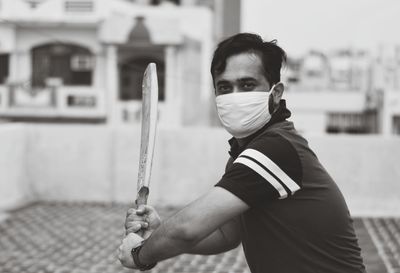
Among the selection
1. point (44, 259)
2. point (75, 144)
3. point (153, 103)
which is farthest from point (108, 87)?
point (153, 103)

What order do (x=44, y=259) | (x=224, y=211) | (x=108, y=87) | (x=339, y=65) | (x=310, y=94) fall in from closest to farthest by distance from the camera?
(x=224, y=211)
(x=44, y=259)
(x=108, y=87)
(x=310, y=94)
(x=339, y=65)

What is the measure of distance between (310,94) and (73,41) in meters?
21.8

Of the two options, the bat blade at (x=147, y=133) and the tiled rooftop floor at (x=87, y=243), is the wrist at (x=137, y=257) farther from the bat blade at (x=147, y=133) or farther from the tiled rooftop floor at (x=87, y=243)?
the tiled rooftop floor at (x=87, y=243)

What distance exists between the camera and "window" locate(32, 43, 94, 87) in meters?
25.7

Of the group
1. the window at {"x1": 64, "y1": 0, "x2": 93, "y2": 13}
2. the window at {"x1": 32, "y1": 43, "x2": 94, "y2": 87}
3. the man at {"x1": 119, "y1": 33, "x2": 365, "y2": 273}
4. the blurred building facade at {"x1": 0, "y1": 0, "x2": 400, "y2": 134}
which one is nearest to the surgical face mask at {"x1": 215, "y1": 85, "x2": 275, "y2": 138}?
the man at {"x1": 119, "y1": 33, "x2": 365, "y2": 273}

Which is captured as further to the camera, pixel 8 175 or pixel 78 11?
pixel 78 11

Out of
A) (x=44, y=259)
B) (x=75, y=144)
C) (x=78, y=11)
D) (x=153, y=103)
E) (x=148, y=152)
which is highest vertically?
(x=78, y=11)

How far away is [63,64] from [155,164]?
50.4 ft

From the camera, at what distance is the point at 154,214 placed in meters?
2.62

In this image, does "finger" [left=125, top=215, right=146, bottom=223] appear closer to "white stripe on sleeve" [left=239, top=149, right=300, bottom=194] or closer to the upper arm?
the upper arm

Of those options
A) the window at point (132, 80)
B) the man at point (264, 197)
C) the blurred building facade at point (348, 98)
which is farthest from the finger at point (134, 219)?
the blurred building facade at point (348, 98)

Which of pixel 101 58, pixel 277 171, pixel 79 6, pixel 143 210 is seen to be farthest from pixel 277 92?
pixel 101 58

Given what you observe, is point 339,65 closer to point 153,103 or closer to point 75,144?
point 75,144

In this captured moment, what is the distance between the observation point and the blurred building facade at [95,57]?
24.1 metres
